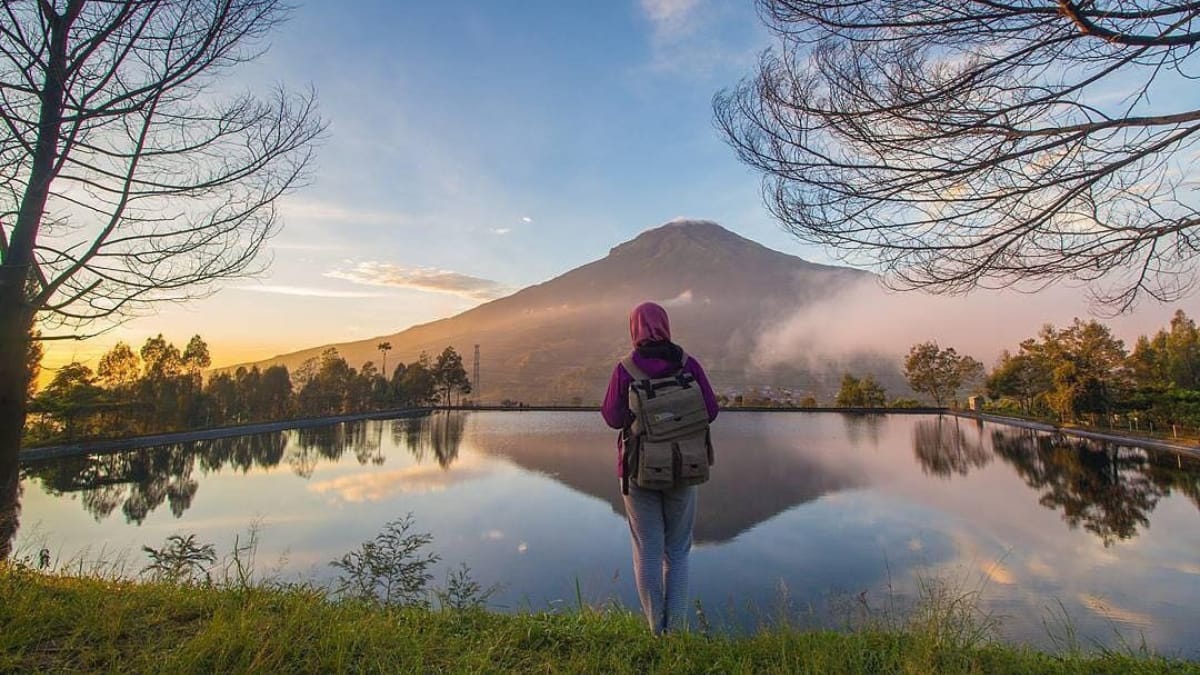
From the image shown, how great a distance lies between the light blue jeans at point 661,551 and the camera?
218cm

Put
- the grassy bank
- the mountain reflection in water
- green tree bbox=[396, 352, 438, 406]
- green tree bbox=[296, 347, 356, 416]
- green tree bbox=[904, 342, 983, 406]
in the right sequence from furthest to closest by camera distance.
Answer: green tree bbox=[396, 352, 438, 406] < green tree bbox=[904, 342, 983, 406] < green tree bbox=[296, 347, 356, 416] < the mountain reflection in water < the grassy bank

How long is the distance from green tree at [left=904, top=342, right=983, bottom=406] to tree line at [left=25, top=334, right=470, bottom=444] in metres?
41.1

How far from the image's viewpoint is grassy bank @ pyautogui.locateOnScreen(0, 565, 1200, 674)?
1.71 m

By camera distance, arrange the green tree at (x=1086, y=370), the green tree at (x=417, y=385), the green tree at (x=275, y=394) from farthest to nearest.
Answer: the green tree at (x=417, y=385)
the green tree at (x=275, y=394)
the green tree at (x=1086, y=370)

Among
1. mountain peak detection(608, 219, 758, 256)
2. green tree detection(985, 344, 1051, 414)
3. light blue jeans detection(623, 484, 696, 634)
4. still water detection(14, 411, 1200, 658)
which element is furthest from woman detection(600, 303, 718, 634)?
mountain peak detection(608, 219, 758, 256)

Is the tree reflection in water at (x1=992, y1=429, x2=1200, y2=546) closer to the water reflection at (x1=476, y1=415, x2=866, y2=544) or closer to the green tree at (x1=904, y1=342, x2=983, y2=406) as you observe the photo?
the water reflection at (x1=476, y1=415, x2=866, y2=544)

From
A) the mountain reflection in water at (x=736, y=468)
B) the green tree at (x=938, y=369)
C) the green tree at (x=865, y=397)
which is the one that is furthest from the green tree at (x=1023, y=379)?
the mountain reflection in water at (x=736, y=468)

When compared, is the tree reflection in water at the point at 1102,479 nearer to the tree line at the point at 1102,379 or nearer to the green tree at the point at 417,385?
the tree line at the point at 1102,379

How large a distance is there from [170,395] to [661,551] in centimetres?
2777

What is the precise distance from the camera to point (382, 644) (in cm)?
185

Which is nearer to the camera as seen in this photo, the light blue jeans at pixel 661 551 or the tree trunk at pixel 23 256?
the light blue jeans at pixel 661 551

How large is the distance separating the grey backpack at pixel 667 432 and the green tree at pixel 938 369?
47.3 metres

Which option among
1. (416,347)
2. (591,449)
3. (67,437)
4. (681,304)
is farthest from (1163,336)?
(416,347)

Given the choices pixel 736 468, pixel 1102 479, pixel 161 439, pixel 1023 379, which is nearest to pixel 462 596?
pixel 736 468
